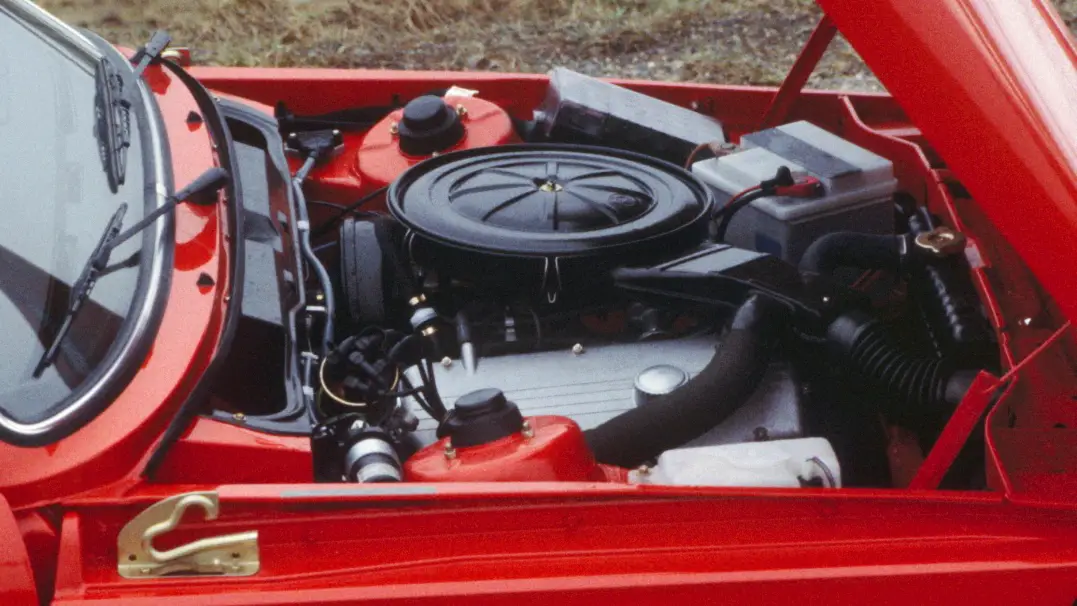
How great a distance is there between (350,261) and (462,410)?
0.49m

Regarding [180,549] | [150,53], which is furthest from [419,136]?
[180,549]

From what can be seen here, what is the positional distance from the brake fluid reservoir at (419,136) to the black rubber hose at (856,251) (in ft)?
2.73

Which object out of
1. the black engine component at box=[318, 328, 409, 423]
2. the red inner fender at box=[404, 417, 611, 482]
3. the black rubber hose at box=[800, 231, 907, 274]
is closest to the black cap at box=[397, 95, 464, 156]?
the black engine component at box=[318, 328, 409, 423]

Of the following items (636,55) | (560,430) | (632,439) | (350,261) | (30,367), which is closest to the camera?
(30,367)

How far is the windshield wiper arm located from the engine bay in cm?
19

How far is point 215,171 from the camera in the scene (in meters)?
1.80

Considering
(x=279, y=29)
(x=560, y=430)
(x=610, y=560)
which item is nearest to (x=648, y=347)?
(x=560, y=430)

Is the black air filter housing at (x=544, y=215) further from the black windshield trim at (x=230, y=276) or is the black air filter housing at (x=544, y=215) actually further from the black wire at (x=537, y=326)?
the black windshield trim at (x=230, y=276)

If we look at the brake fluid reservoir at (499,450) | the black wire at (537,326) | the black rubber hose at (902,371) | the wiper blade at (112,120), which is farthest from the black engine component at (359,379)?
the black rubber hose at (902,371)

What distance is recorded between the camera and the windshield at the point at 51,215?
144 cm

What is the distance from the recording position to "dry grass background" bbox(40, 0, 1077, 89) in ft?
17.4

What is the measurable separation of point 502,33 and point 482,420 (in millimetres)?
4418

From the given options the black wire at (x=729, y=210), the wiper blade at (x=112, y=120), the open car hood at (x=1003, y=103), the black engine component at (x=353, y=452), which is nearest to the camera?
the open car hood at (x=1003, y=103)

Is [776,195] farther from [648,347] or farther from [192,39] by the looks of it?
[192,39]
